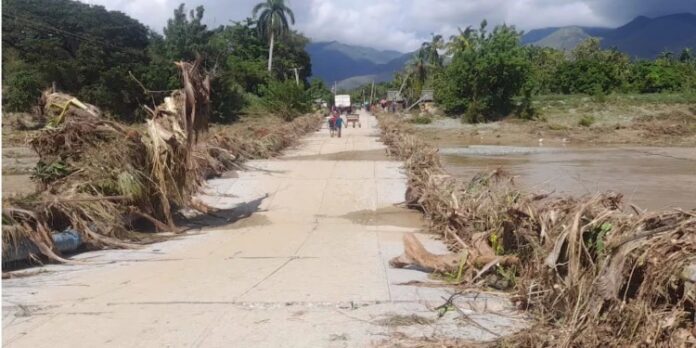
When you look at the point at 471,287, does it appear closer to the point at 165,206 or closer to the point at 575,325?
the point at 575,325

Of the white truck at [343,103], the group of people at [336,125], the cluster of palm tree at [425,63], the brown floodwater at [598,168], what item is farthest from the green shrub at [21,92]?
the cluster of palm tree at [425,63]

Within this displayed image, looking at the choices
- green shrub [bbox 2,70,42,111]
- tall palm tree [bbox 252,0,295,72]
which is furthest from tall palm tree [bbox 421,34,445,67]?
green shrub [bbox 2,70,42,111]

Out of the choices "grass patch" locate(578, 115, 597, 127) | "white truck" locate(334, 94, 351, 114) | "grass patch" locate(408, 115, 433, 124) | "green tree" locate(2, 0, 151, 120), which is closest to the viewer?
"green tree" locate(2, 0, 151, 120)

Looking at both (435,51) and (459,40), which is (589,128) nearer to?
(459,40)

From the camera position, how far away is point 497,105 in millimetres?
48656

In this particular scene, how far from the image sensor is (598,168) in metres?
24.0

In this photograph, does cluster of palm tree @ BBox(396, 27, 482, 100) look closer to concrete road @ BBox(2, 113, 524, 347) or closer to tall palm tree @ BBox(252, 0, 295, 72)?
tall palm tree @ BBox(252, 0, 295, 72)

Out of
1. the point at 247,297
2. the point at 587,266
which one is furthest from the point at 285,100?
the point at 587,266

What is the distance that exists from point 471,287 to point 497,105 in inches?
1730

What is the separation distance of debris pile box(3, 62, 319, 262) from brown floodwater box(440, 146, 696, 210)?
6.53 m

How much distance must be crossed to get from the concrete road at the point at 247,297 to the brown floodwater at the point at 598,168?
552 centimetres

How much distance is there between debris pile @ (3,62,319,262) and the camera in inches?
346

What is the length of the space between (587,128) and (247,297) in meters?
40.8

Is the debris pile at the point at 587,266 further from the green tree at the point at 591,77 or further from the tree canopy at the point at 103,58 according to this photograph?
the green tree at the point at 591,77
